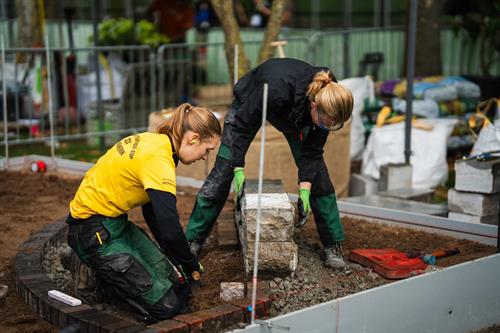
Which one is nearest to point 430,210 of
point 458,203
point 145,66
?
point 458,203

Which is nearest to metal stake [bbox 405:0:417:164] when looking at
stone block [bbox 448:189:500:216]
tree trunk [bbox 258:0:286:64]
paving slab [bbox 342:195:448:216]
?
paving slab [bbox 342:195:448:216]

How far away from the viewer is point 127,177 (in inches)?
168

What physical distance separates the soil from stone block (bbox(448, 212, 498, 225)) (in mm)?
471

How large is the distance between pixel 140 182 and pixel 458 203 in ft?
10.5

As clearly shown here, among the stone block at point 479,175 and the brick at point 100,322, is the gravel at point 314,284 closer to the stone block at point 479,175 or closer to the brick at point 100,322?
the brick at point 100,322

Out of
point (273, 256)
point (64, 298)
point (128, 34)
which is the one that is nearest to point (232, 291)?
point (273, 256)

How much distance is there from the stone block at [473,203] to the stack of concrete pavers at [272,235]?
2.14 metres

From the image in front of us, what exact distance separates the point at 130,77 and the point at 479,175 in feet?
20.9

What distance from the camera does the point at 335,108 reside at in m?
4.48

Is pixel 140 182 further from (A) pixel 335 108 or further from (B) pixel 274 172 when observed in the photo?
(B) pixel 274 172

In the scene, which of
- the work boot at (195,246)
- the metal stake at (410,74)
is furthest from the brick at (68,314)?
the metal stake at (410,74)

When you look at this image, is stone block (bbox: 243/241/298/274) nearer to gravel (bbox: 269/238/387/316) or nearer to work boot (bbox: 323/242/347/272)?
gravel (bbox: 269/238/387/316)

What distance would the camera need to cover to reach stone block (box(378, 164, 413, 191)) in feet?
26.5

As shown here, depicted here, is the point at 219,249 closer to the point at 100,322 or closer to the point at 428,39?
the point at 100,322
